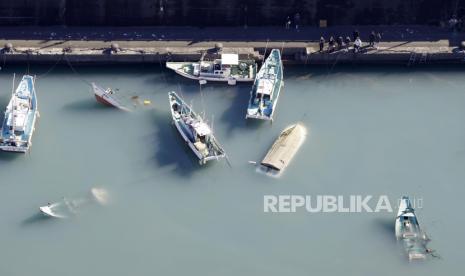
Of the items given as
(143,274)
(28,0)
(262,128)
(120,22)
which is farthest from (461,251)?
(28,0)

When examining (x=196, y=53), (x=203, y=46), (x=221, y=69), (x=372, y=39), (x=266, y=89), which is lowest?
(x=266, y=89)

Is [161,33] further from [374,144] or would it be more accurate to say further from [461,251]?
[461,251]

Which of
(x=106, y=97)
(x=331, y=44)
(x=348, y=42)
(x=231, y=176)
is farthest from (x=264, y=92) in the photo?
(x=106, y=97)

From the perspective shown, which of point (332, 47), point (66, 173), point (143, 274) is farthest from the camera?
point (332, 47)

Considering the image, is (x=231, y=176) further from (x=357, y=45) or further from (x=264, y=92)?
(x=357, y=45)

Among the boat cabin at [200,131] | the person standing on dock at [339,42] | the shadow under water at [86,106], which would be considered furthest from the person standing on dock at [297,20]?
the shadow under water at [86,106]

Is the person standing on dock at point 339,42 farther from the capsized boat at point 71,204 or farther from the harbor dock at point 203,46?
the capsized boat at point 71,204

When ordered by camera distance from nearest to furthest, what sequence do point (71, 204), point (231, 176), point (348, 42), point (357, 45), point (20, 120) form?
1. point (71, 204)
2. point (231, 176)
3. point (20, 120)
4. point (357, 45)
5. point (348, 42)
